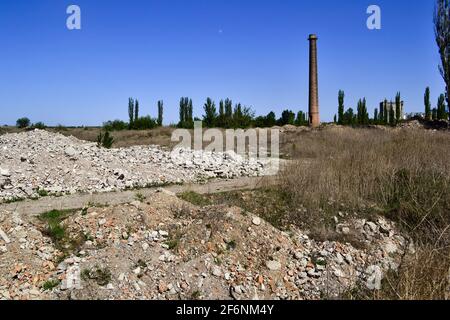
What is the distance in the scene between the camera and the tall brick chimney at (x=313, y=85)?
2852cm

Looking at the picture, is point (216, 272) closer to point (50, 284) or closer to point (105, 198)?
point (50, 284)

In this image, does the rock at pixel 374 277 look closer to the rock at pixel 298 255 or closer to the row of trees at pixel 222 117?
the rock at pixel 298 255

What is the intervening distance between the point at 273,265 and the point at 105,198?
12.2 feet

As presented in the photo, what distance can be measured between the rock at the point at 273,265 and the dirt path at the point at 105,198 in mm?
2945

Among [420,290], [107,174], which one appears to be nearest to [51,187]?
[107,174]

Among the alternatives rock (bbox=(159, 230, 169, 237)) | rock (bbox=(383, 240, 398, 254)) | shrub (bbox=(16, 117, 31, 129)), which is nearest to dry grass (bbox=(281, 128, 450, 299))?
rock (bbox=(383, 240, 398, 254))

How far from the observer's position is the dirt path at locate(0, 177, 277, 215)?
6.50 metres

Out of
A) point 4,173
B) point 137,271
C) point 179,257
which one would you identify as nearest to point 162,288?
point 137,271

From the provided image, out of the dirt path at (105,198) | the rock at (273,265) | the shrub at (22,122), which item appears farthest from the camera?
the shrub at (22,122)

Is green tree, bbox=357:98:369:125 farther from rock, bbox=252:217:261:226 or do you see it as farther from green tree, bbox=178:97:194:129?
rock, bbox=252:217:261:226

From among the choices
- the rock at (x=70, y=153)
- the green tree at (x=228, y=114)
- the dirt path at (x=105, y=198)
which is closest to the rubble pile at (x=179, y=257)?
the dirt path at (x=105, y=198)

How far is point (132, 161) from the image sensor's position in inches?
402

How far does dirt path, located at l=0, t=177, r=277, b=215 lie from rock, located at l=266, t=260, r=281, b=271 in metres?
2.95
